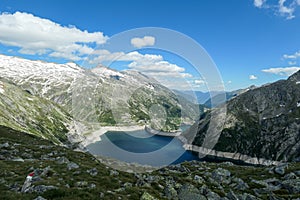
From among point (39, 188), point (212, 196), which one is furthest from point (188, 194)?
point (39, 188)

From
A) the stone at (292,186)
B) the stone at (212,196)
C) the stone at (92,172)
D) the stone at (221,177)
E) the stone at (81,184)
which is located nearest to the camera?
the stone at (81,184)

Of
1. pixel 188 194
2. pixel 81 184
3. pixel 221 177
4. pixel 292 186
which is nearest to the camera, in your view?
pixel 81 184

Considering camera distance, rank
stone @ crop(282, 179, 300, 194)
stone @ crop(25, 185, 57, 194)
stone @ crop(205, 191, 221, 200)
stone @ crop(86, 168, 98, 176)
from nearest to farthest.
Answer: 1. stone @ crop(25, 185, 57, 194)
2. stone @ crop(205, 191, 221, 200)
3. stone @ crop(86, 168, 98, 176)
4. stone @ crop(282, 179, 300, 194)

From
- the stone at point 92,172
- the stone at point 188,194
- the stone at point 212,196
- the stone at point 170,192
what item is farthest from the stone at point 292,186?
the stone at point 92,172

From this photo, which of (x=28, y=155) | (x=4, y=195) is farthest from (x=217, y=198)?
(x=28, y=155)

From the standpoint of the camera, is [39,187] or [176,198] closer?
[39,187]

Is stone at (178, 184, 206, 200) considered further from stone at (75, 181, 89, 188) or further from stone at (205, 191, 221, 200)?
stone at (75, 181, 89, 188)

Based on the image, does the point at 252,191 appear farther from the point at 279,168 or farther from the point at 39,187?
the point at 39,187

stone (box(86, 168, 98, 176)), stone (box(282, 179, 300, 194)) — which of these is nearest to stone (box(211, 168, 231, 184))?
stone (box(282, 179, 300, 194))

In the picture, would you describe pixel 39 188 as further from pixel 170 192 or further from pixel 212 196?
pixel 212 196

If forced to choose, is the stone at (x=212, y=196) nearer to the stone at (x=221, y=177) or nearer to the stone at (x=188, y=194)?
the stone at (x=188, y=194)

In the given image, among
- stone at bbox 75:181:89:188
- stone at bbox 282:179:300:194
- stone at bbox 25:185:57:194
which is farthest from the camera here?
stone at bbox 282:179:300:194
